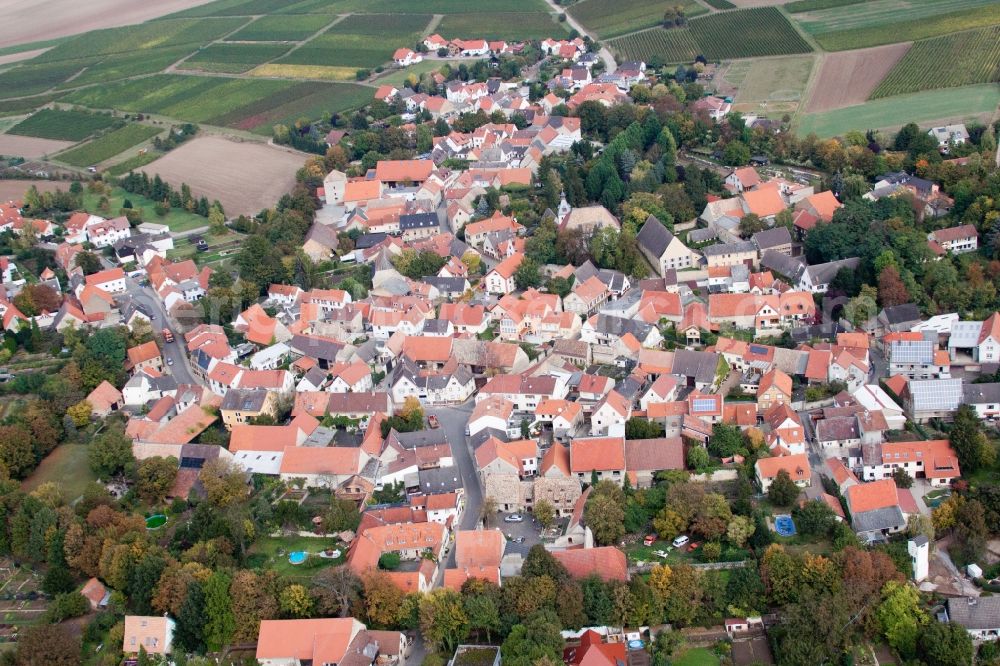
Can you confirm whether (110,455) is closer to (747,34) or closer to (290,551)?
(290,551)

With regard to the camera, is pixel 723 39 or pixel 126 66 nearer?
pixel 723 39

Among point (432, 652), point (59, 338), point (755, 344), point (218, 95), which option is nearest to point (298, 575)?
point (432, 652)

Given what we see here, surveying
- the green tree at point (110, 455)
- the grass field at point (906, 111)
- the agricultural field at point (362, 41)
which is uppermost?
the agricultural field at point (362, 41)

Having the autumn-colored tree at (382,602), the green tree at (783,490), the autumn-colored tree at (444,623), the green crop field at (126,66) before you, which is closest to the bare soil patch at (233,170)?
the green crop field at (126,66)

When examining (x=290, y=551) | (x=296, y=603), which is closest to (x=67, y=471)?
(x=290, y=551)

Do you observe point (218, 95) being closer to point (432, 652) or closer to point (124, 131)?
point (124, 131)

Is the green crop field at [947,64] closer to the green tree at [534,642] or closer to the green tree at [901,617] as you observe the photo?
the green tree at [901,617]
